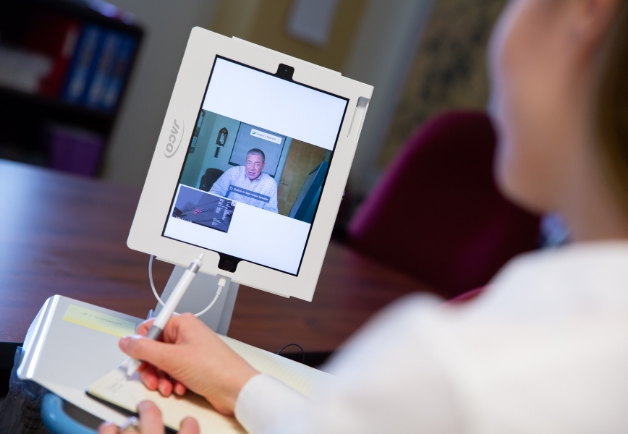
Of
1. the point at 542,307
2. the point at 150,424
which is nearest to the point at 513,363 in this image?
the point at 542,307

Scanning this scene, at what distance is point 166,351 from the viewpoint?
777 millimetres

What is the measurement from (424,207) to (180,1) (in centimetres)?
178

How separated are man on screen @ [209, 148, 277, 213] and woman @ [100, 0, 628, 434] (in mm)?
520

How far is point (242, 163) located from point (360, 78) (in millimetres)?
3294

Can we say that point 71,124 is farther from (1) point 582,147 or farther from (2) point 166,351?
(1) point 582,147

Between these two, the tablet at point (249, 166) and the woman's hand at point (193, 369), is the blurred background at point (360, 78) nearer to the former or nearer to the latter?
the tablet at point (249, 166)

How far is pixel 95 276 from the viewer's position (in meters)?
1.14

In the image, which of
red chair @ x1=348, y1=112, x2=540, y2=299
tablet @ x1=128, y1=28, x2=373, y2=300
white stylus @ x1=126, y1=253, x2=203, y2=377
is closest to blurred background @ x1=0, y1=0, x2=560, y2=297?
red chair @ x1=348, y1=112, x2=540, y2=299

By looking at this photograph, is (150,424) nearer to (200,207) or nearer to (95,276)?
(200,207)

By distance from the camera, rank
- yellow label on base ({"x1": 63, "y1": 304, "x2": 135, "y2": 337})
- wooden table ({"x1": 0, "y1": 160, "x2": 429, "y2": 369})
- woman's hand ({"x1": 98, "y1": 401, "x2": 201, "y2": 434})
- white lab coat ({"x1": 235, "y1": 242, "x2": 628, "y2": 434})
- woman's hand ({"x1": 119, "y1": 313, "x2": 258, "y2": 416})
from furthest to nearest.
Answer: wooden table ({"x1": 0, "y1": 160, "x2": 429, "y2": 369}) → yellow label on base ({"x1": 63, "y1": 304, "x2": 135, "y2": 337}) → woman's hand ({"x1": 119, "y1": 313, "x2": 258, "y2": 416}) → woman's hand ({"x1": 98, "y1": 401, "x2": 201, "y2": 434}) → white lab coat ({"x1": 235, "y1": 242, "x2": 628, "y2": 434})

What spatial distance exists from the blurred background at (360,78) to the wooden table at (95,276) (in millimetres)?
686

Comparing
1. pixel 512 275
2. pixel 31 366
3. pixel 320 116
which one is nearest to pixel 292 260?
pixel 320 116

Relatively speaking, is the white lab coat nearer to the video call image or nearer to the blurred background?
the video call image

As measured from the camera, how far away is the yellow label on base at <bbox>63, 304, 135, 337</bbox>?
0.89m
